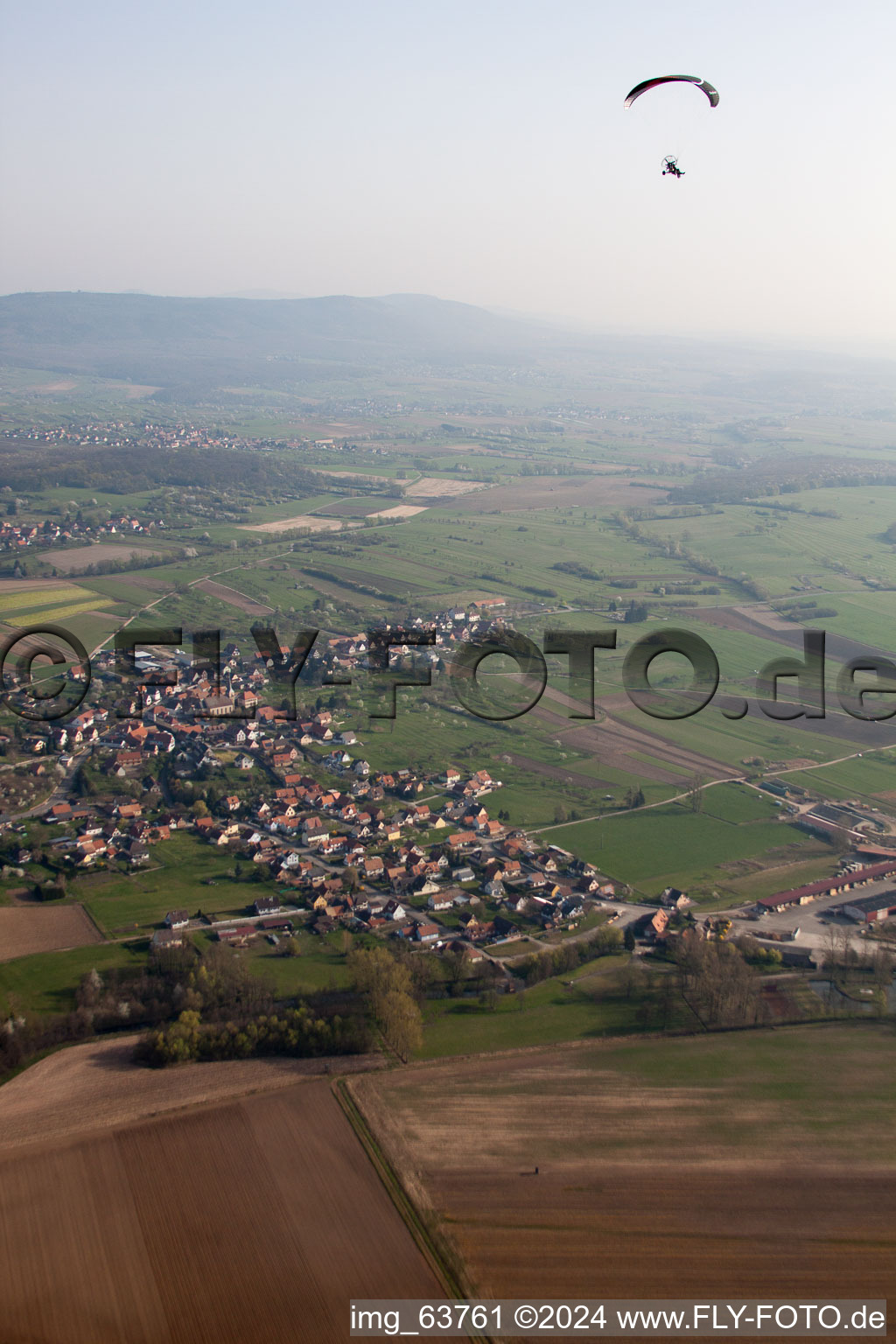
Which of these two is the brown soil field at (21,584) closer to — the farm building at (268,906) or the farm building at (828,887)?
the farm building at (268,906)

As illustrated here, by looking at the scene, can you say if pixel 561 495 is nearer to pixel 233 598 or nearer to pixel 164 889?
pixel 233 598

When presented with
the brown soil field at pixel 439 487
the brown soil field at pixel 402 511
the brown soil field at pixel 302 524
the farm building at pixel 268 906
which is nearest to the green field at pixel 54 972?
the farm building at pixel 268 906

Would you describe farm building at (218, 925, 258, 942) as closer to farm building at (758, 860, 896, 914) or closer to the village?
the village

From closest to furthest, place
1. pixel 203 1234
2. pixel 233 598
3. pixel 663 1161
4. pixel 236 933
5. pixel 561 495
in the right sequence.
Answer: pixel 203 1234 → pixel 663 1161 → pixel 236 933 → pixel 233 598 → pixel 561 495

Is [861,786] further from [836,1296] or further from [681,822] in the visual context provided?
[836,1296]

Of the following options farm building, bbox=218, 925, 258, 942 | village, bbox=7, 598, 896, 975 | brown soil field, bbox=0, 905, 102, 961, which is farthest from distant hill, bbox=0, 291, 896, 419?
farm building, bbox=218, 925, 258, 942

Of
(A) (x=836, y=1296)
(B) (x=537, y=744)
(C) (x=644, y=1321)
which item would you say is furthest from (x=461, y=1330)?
(B) (x=537, y=744)

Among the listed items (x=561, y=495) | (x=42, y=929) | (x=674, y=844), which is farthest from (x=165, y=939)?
(x=561, y=495)
